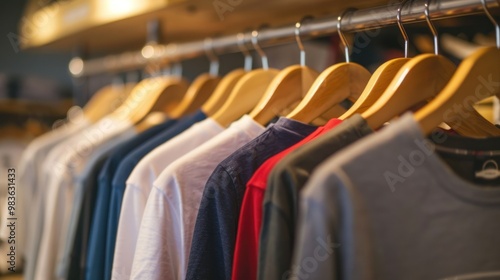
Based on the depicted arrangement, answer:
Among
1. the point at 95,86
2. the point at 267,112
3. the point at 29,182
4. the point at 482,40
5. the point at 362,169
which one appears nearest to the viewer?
the point at 362,169

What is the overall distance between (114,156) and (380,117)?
52cm

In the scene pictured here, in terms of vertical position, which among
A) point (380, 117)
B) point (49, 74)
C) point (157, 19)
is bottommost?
point (380, 117)

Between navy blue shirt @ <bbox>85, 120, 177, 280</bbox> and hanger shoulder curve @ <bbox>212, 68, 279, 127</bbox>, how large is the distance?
0.20 metres

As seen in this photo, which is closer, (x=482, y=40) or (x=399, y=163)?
(x=399, y=163)

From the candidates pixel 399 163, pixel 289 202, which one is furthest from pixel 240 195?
pixel 399 163

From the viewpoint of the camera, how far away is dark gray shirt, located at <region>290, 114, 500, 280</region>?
0.49m

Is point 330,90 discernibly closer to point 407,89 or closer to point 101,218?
point 407,89

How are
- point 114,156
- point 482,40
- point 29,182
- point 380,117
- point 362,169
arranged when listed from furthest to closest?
point 482,40
point 29,182
point 114,156
point 380,117
point 362,169

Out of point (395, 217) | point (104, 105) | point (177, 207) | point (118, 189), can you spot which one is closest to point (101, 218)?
point (118, 189)

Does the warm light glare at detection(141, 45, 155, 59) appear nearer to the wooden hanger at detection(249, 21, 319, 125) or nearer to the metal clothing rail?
the metal clothing rail

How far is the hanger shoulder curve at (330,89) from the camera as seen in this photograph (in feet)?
2.34

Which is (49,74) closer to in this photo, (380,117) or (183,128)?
(183,128)

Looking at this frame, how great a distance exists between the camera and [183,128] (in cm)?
93

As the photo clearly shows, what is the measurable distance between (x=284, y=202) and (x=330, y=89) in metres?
0.24
